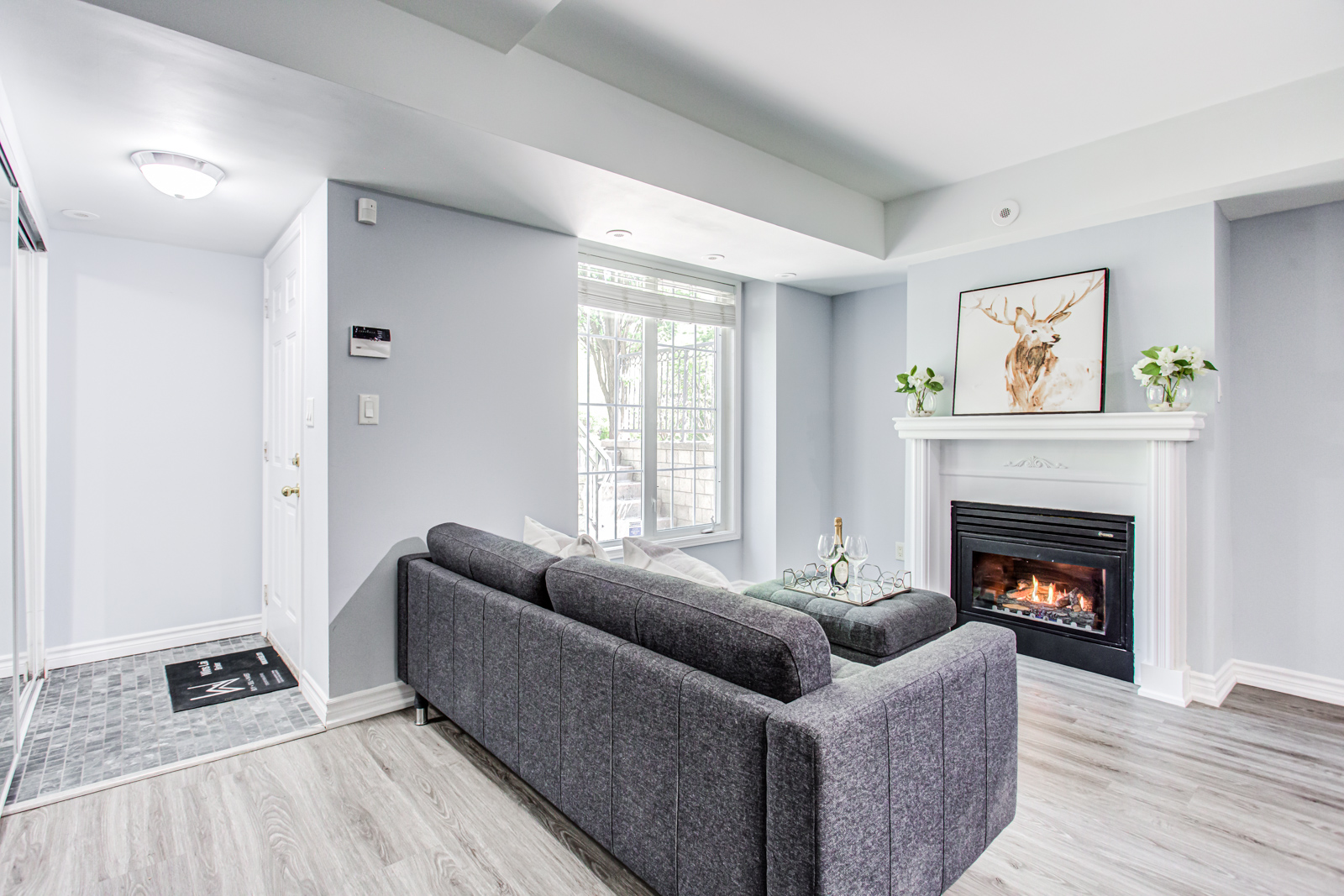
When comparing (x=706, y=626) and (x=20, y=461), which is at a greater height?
(x=20, y=461)

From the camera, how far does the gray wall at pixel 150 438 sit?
3219mm

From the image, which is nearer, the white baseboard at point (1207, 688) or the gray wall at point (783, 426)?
the white baseboard at point (1207, 688)

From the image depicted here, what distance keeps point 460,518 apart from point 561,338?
1.03 metres

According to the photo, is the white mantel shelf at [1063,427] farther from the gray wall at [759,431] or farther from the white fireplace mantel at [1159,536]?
the gray wall at [759,431]

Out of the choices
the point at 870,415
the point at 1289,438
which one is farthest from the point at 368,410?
the point at 1289,438

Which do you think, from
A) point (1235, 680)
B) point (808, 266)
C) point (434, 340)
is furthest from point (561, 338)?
point (1235, 680)

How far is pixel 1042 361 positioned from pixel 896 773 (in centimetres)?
284

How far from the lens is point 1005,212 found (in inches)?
135

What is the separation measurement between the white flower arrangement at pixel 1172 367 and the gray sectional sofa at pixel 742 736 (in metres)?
1.92

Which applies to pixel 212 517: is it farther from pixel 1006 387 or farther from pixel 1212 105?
pixel 1212 105

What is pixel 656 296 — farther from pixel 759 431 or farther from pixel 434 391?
pixel 434 391

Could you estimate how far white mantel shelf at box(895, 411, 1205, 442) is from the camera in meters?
2.90

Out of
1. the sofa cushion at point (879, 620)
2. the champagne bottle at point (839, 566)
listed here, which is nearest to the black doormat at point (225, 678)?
the sofa cushion at point (879, 620)

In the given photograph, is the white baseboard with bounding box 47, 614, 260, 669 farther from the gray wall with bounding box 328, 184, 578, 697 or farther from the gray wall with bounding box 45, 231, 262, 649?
the gray wall with bounding box 328, 184, 578, 697
